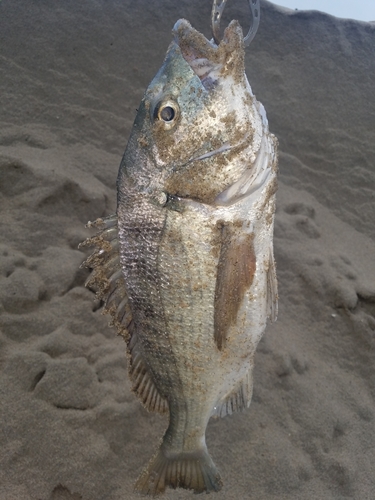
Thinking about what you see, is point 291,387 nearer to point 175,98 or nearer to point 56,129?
point 175,98

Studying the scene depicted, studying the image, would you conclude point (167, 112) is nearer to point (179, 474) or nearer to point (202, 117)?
point (202, 117)

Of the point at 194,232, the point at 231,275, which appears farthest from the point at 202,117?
the point at 231,275

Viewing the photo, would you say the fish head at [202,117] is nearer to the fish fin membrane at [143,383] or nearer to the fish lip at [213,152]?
the fish lip at [213,152]

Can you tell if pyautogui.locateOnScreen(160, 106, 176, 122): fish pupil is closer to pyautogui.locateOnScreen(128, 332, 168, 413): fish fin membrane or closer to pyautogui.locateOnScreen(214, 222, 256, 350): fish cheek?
pyautogui.locateOnScreen(214, 222, 256, 350): fish cheek

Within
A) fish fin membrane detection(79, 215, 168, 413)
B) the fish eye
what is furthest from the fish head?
fish fin membrane detection(79, 215, 168, 413)

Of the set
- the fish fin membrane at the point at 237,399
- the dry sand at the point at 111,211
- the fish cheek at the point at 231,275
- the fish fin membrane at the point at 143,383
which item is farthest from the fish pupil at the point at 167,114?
the dry sand at the point at 111,211

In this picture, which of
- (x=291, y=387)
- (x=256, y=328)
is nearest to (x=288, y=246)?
(x=291, y=387)
